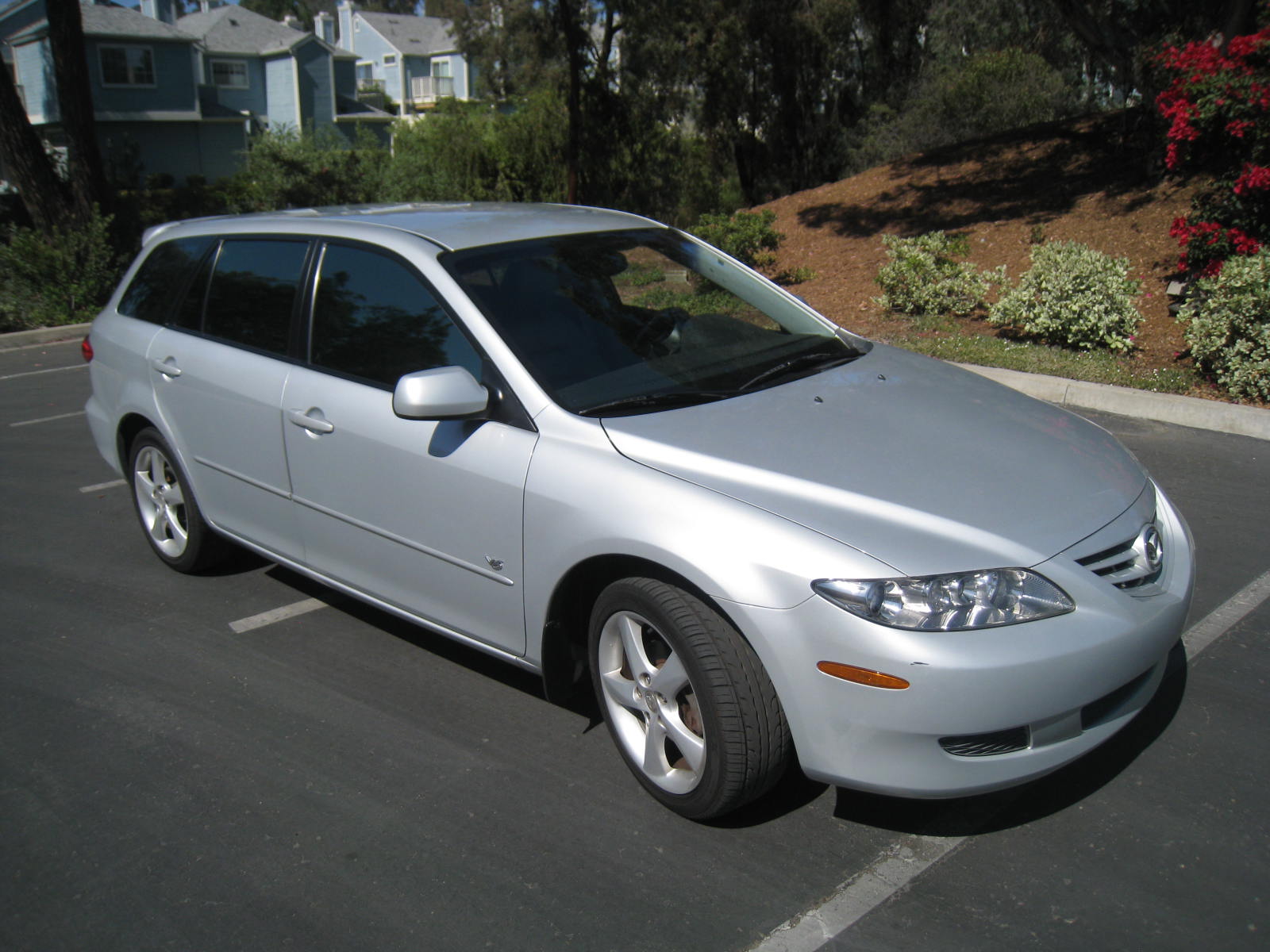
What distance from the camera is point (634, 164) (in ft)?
68.3

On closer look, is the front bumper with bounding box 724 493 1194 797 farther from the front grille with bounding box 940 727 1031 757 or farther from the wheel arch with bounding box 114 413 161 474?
the wheel arch with bounding box 114 413 161 474

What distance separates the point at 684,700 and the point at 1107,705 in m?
1.19

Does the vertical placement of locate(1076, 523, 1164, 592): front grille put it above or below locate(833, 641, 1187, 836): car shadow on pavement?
above

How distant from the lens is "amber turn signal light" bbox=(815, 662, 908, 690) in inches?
107

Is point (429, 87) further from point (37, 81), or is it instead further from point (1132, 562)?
point (1132, 562)

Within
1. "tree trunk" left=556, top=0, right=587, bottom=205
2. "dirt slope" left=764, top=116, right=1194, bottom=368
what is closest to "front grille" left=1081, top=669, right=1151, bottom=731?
"dirt slope" left=764, top=116, right=1194, bottom=368

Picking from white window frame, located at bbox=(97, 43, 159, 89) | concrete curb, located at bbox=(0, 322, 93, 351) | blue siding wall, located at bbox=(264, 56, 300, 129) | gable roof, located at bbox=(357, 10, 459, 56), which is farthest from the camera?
gable roof, located at bbox=(357, 10, 459, 56)

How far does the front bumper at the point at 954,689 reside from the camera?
2703 mm

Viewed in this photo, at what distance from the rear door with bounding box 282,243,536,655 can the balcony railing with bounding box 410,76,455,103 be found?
5806 cm

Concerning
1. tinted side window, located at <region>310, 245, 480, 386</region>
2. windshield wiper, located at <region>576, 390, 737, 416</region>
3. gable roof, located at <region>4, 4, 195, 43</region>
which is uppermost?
gable roof, located at <region>4, 4, 195, 43</region>

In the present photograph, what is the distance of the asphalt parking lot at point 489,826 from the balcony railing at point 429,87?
58.4m

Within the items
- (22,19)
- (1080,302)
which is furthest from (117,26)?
(1080,302)

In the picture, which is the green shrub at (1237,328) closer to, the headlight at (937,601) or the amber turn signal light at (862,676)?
the headlight at (937,601)

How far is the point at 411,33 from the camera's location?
6194 centimetres
